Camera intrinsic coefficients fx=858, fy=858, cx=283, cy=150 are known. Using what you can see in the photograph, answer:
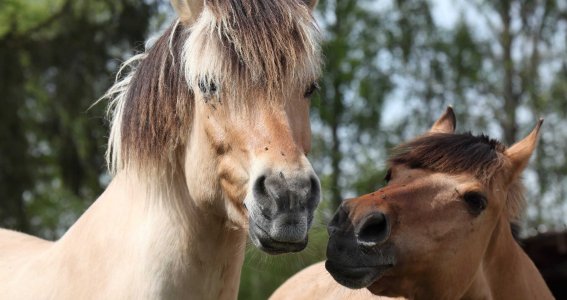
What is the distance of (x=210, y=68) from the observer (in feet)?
11.7

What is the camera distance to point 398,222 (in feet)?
13.6

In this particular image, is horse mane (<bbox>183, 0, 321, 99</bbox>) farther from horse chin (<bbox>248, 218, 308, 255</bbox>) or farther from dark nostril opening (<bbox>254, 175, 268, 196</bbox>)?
horse chin (<bbox>248, 218, 308, 255</bbox>)

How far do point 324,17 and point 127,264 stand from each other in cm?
1624

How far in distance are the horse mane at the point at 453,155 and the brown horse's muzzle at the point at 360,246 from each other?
528 millimetres

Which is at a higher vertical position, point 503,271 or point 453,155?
point 453,155

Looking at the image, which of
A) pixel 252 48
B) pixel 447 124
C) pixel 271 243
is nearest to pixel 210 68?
pixel 252 48

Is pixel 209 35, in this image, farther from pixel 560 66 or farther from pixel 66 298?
pixel 560 66

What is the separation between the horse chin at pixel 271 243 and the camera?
327 centimetres

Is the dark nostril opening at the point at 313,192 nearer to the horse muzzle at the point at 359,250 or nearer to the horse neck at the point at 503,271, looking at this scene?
the horse muzzle at the point at 359,250

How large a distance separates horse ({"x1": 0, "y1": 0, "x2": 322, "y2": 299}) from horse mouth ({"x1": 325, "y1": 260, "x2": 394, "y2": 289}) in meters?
0.47

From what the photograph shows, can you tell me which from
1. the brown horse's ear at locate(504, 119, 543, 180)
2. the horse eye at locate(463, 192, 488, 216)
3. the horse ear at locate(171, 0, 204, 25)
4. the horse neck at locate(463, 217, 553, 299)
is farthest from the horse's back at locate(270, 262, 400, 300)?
the horse ear at locate(171, 0, 204, 25)

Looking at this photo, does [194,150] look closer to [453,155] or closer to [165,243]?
[165,243]

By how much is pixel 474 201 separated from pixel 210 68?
5.33 ft

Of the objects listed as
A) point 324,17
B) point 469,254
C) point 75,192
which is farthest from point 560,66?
point 469,254
